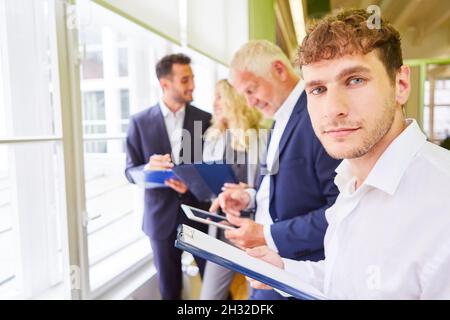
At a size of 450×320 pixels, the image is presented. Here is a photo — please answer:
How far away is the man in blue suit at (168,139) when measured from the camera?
1179mm

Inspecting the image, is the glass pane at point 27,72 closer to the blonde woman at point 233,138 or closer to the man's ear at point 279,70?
the blonde woman at point 233,138

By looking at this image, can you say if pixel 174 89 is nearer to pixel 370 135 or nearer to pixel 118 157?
pixel 118 157

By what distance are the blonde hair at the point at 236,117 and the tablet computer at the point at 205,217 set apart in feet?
0.71

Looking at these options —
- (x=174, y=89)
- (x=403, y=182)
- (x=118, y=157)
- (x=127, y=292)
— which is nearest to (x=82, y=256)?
(x=127, y=292)

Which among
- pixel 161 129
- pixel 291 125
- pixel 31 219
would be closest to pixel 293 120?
pixel 291 125

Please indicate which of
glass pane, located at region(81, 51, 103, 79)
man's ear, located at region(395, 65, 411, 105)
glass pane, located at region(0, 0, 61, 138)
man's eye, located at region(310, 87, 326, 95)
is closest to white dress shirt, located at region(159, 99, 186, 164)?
glass pane, located at region(81, 51, 103, 79)

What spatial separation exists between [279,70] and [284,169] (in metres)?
0.26

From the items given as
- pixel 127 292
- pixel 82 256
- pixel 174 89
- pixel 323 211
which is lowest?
pixel 127 292

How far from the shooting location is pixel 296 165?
0.92m

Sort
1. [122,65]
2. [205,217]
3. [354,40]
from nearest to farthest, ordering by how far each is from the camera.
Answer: [354,40] < [205,217] < [122,65]

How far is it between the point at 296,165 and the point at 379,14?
38cm

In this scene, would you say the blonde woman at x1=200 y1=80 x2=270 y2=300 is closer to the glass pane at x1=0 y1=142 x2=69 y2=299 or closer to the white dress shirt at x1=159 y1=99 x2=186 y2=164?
the white dress shirt at x1=159 y1=99 x2=186 y2=164

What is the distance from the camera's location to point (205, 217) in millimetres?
1081

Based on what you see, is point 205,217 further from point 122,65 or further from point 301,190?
point 122,65
